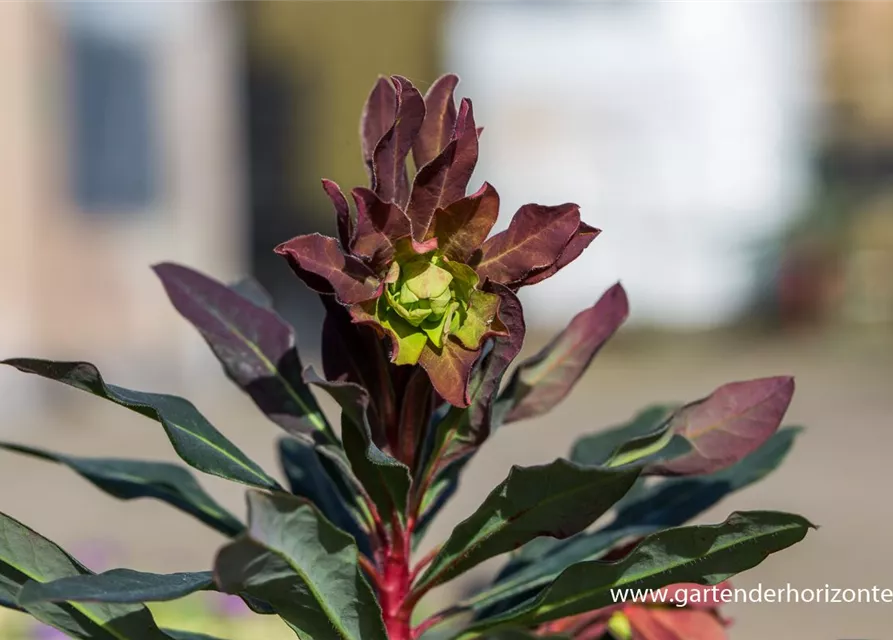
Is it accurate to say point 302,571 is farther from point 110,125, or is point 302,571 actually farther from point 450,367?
point 110,125

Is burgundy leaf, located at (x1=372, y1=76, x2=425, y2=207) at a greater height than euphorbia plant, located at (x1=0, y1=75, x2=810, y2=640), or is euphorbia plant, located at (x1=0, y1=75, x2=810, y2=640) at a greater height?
burgundy leaf, located at (x1=372, y1=76, x2=425, y2=207)

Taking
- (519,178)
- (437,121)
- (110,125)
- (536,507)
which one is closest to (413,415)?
(536,507)

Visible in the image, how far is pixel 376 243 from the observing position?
0.66 m

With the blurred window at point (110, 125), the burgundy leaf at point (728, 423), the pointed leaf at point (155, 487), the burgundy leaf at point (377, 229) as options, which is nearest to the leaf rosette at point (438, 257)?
the burgundy leaf at point (377, 229)

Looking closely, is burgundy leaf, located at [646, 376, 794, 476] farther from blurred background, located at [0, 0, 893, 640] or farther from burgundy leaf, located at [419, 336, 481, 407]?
blurred background, located at [0, 0, 893, 640]

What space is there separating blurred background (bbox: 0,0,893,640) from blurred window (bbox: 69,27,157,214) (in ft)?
0.04

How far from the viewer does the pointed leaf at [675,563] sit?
677mm

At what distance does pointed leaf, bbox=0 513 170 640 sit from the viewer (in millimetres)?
714

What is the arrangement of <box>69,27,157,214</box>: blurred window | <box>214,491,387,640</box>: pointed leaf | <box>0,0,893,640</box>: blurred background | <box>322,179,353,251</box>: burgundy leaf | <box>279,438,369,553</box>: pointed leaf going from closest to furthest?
1. <box>214,491,387,640</box>: pointed leaf
2. <box>322,179,353,251</box>: burgundy leaf
3. <box>279,438,369,553</box>: pointed leaf
4. <box>0,0,893,640</box>: blurred background
5. <box>69,27,157,214</box>: blurred window

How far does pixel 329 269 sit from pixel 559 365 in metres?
0.29

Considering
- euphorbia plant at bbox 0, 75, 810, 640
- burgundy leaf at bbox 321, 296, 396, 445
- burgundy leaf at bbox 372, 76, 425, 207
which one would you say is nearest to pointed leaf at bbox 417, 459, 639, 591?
euphorbia plant at bbox 0, 75, 810, 640

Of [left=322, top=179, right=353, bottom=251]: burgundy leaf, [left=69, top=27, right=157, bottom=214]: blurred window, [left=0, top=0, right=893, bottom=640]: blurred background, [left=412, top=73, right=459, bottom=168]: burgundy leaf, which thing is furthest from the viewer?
[left=69, top=27, right=157, bottom=214]: blurred window

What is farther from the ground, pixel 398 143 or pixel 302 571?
pixel 398 143

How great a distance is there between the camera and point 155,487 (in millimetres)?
912
